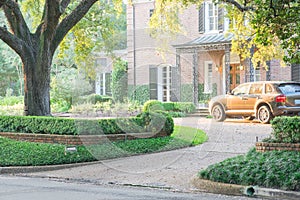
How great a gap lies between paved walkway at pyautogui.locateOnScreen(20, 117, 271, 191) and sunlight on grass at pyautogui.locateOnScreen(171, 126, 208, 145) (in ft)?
1.14

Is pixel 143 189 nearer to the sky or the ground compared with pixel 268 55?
nearer to the ground

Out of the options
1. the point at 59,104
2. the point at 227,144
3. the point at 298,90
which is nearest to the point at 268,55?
the point at 298,90

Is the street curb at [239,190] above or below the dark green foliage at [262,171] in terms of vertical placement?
below

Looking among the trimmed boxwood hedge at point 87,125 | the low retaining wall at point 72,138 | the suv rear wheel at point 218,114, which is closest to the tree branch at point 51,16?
the trimmed boxwood hedge at point 87,125

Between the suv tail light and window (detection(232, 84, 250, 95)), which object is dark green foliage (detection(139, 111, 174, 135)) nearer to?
the suv tail light

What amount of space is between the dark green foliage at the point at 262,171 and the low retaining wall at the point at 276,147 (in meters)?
0.64

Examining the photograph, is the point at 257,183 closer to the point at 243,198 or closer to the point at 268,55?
the point at 243,198

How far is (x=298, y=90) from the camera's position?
22.8 m

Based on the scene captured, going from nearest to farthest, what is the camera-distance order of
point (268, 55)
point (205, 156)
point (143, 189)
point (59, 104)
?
point (143, 189) → point (205, 156) → point (268, 55) → point (59, 104)

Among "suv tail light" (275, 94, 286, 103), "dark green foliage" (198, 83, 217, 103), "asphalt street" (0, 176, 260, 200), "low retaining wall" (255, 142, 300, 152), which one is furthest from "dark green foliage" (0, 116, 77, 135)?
"dark green foliage" (198, 83, 217, 103)

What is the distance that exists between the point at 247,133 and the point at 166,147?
5.06 meters

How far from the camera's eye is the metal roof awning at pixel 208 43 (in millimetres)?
29578

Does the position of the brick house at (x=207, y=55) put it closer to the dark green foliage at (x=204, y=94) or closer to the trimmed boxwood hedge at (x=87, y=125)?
the dark green foliage at (x=204, y=94)

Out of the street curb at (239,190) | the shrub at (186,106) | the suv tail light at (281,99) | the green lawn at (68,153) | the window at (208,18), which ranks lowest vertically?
the street curb at (239,190)
